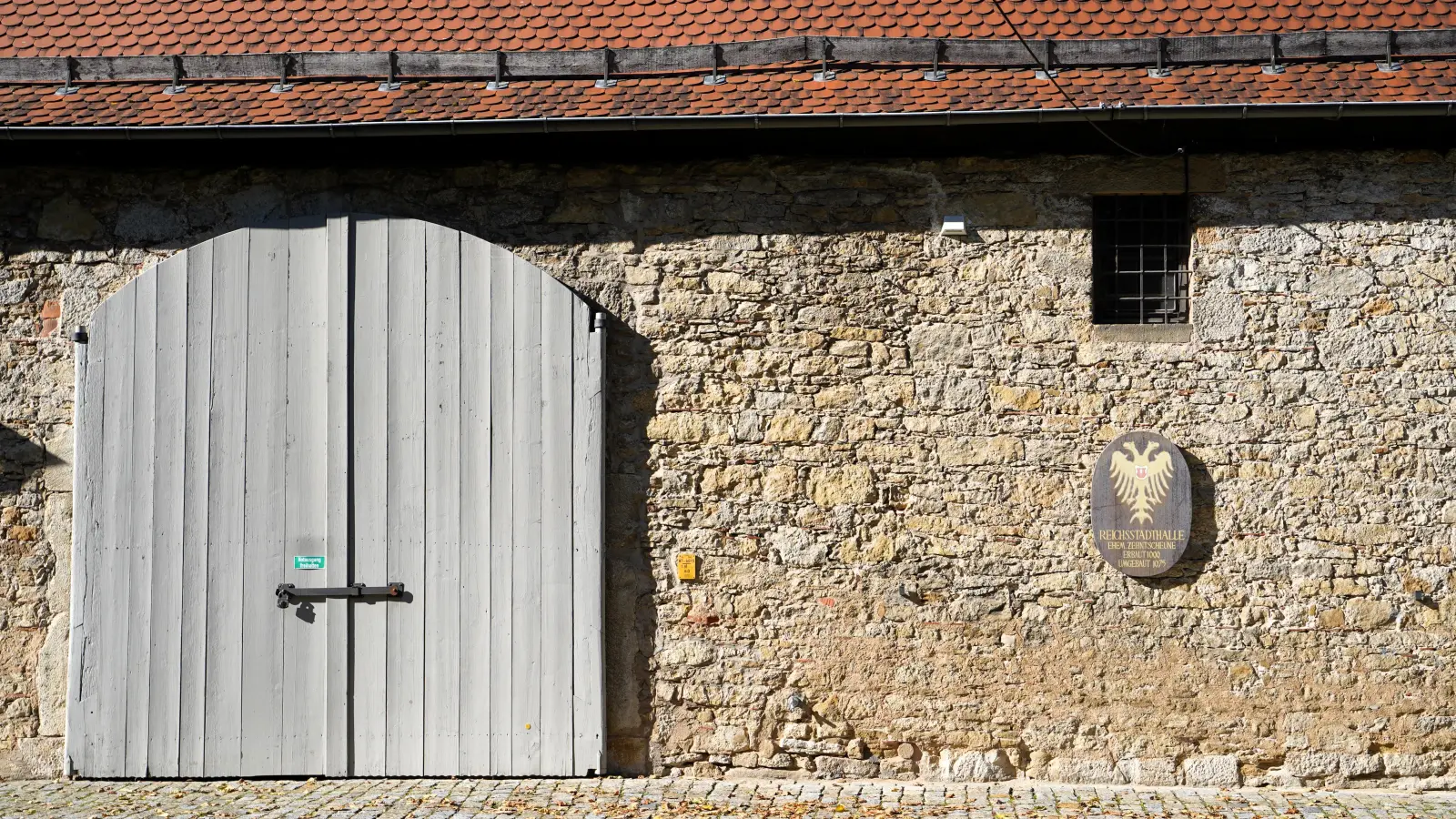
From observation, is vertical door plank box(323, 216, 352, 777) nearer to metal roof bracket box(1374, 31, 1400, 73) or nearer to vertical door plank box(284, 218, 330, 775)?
vertical door plank box(284, 218, 330, 775)

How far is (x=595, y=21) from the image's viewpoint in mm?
7328

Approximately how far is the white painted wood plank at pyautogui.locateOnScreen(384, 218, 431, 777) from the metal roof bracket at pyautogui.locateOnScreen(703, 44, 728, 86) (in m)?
1.56

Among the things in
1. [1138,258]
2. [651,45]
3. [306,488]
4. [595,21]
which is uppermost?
[595,21]

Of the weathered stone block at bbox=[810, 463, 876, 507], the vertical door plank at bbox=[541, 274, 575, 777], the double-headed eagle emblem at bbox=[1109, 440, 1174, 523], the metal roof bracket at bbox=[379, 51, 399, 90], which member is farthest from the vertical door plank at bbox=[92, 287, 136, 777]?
the double-headed eagle emblem at bbox=[1109, 440, 1174, 523]

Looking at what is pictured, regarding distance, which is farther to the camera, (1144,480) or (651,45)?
(651,45)

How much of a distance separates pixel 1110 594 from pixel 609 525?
7.78 feet

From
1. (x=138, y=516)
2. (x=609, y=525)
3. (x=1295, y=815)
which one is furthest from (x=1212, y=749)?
(x=138, y=516)

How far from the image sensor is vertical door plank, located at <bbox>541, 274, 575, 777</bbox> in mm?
6445

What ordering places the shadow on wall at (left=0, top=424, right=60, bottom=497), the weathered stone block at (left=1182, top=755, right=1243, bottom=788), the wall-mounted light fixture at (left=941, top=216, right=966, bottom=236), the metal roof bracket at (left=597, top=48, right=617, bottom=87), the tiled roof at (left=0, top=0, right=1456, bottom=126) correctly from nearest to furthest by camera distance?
the weathered stone block at (left=1182, top=755, right=1243, bottom=788), the tiled roof at (left=0, top=0, right=1456, bottom=126), the wall-mounted light fixture at (left=941, top=216, right=966, bottom=236), the shadow on wall at (left=0, top=424, right=60, bottom=497), the metal roof bracket at (left=597, top=48, right=617, bottom=87)

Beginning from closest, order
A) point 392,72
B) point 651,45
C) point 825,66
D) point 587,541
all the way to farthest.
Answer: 1. point 587,541
2. point 825,66
3. point 392,72
4. point 651,45

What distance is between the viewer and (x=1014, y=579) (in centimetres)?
645

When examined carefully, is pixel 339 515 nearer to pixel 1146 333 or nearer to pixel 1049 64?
pixel 1146 333

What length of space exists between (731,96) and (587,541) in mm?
2226

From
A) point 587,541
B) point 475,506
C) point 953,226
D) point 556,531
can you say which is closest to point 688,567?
point 587,541
